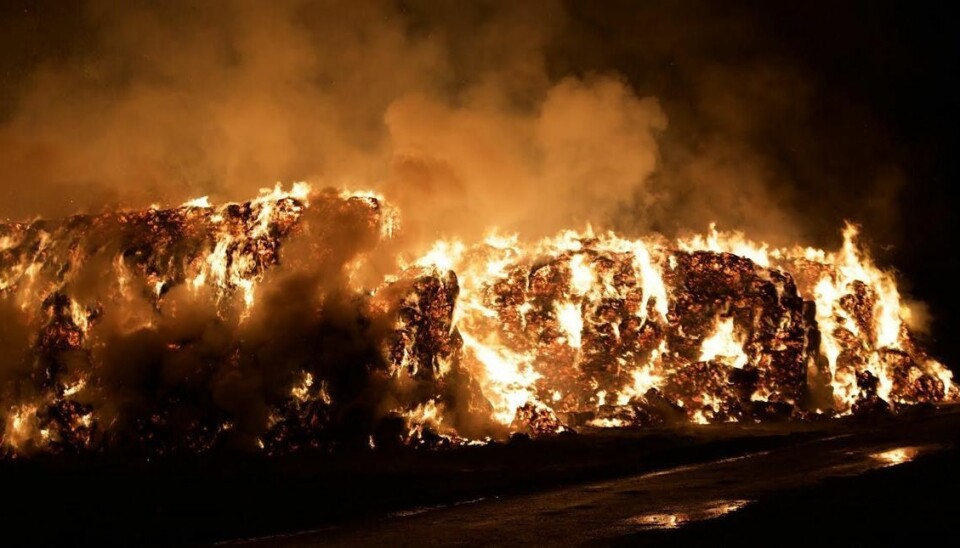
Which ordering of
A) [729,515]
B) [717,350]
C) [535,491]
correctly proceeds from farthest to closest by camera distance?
[717,350], [535,491], [729,515]

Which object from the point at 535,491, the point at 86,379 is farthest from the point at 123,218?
the point at 535,491

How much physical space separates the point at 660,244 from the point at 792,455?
2201 centimetres

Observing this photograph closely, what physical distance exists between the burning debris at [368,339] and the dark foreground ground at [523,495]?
9.00 ft

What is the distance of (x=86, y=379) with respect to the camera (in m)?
26.4

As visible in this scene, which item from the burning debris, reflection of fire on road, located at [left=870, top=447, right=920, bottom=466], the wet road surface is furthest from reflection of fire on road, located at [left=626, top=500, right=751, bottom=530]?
the burning debris

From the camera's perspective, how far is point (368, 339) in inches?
1067

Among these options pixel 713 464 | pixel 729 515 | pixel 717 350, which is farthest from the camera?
pixel 717 350

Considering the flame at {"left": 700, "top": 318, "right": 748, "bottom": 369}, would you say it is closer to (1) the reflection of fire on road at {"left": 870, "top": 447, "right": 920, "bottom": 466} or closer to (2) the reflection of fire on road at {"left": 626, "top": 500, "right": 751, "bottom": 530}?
(1) the reflection of fire on road at {"left": 870, "top": 447, "right": 920, "bottom": 466}

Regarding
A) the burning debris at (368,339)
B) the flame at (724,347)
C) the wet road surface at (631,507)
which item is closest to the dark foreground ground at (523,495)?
the wet road surface at (631,507)

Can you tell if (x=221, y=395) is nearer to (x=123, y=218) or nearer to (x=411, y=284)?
(x=411, y=284)

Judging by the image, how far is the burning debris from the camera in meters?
25.0

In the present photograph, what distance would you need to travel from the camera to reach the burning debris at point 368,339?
81.9 feet

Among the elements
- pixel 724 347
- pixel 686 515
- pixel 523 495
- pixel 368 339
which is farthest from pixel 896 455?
pixel 368 339

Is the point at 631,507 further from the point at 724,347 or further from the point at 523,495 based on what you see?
the point at 724,347
